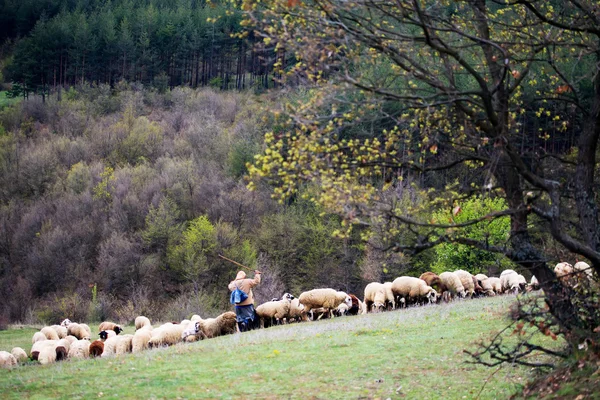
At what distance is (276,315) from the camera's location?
2483 centimetres

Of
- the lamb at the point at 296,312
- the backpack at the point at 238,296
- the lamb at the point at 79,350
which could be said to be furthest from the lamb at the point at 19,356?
the lamb at the point at 296,312

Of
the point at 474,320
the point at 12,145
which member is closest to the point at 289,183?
the point at 474,320

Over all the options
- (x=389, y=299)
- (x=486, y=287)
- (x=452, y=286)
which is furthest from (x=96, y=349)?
(x=486, y=287)

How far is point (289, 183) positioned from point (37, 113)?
99.7 meters

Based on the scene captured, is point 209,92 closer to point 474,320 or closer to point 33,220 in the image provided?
point 33,220

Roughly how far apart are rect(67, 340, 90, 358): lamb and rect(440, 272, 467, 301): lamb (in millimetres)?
13998

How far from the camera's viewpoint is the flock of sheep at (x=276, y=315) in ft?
69.9

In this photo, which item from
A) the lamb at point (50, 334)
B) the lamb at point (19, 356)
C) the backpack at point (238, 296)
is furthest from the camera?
the lamb at point (50, 334)

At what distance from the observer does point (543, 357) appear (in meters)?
12.5

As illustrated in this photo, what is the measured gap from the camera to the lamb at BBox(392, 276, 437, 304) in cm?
2725

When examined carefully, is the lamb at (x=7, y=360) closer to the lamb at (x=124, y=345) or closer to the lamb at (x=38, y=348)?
the lamb at (x=38, y=348)

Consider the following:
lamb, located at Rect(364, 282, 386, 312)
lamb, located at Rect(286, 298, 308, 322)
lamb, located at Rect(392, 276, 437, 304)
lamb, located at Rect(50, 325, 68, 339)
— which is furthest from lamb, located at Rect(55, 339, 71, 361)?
lamb, located at Rect(392, 276, 437, 304)

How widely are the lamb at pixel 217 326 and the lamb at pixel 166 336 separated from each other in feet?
2.08

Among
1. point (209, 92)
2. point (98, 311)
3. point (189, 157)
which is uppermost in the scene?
point (209, 92)
